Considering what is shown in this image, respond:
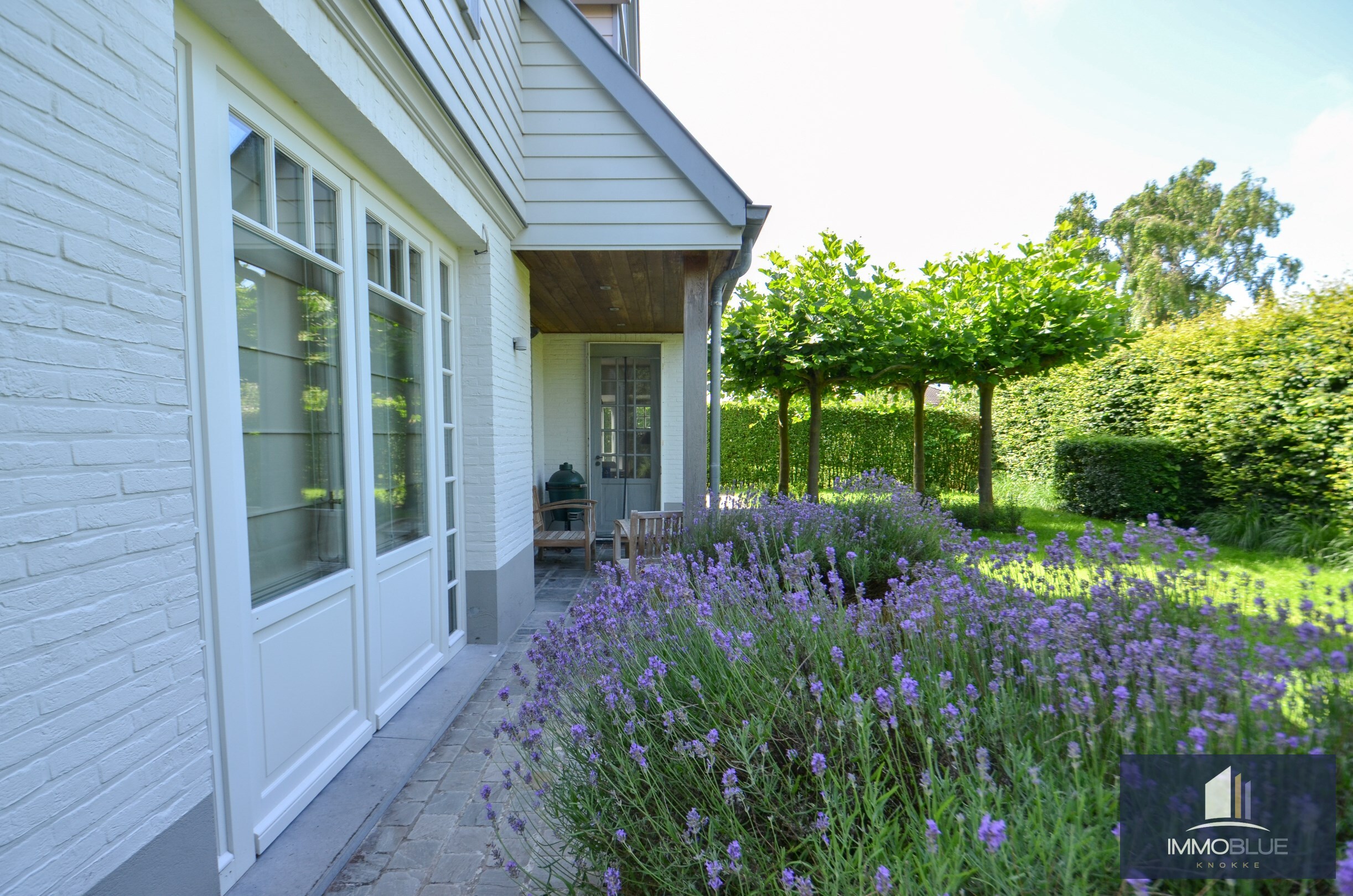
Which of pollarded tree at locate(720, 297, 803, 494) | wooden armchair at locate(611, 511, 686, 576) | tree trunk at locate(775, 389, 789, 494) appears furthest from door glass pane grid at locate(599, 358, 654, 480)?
wooden armchair at locate(611, 511, 686, 576)

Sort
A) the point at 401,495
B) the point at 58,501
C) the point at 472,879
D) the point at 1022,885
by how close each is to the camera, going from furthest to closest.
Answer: the point at 401,495 → the point at 472,879 → the point at 58,501 → the point at 1022,885

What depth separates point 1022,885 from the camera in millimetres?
1102

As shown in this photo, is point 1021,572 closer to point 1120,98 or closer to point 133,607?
point 133,607

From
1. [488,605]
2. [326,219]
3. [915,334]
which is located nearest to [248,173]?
[326,219]

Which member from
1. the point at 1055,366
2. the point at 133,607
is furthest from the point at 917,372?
the point at 133,607

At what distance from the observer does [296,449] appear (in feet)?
8.05

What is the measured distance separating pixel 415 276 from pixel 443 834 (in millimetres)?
2882

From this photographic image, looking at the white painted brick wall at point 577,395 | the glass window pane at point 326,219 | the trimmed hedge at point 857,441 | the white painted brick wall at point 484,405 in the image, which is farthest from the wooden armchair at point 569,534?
the trimmed hedge at point 857,441

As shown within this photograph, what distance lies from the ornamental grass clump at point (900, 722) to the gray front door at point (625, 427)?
649 centimetres

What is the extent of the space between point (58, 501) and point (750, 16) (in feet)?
26.8

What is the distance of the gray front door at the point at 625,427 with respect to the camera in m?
8.73

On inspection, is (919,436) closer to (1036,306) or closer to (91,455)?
(1036,306)

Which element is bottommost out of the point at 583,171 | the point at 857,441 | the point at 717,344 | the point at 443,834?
the point at 443,834

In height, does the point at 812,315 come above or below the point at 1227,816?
above
